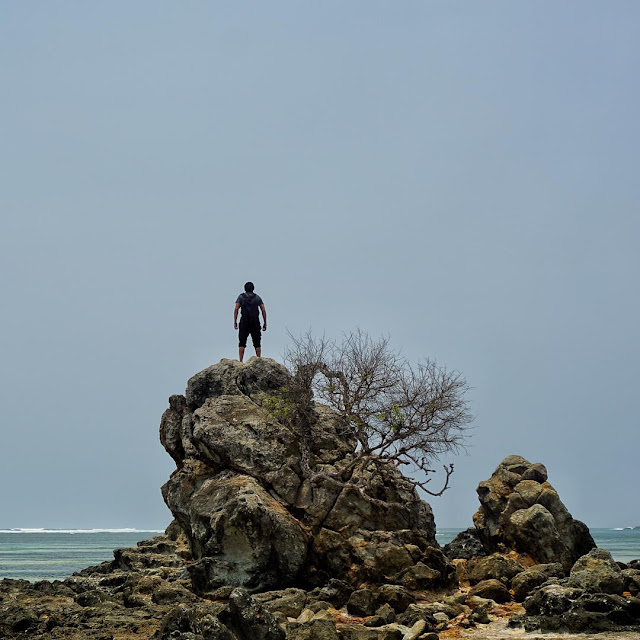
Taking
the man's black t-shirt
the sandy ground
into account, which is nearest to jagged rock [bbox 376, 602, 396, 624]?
the sandy ground

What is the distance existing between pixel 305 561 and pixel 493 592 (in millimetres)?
5621

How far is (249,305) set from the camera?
1148 inches

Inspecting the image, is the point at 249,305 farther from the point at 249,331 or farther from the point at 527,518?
the point at 527,518

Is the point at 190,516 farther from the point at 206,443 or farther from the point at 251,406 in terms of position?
the point at 251,406

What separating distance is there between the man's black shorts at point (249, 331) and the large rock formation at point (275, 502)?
4.95 feet

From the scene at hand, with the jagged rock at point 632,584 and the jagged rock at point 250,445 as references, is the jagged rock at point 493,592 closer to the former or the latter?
the jagged rock at point 632,584

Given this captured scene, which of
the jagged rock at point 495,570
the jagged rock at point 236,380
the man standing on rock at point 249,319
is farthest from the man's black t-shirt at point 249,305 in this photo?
the jagged rock at point 495,570

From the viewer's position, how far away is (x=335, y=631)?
15.8 metres

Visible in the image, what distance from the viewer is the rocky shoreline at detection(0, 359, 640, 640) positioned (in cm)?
1680

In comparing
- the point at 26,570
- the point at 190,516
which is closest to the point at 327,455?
the point at 190,516

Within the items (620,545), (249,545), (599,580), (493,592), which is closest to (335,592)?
(249,545)

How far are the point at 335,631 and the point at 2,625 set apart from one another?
7.71 meters

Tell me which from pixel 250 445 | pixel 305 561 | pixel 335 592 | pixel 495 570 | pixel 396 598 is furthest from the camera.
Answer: pixel 250 445

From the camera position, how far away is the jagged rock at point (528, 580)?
67.5 ft
